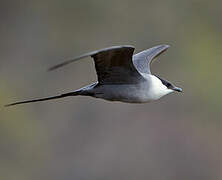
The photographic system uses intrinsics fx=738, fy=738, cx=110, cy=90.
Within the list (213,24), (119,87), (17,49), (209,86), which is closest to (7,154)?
(17,49)

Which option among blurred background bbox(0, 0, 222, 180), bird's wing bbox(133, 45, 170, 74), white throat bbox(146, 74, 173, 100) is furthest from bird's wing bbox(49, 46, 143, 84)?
blurred background bbox(0, 0, 222, 180)

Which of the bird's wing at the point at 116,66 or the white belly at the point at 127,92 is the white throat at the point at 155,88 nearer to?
the white belly at the point at 127,92

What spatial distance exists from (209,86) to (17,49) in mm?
3723

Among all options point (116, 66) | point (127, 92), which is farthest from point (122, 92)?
point (116, 66)

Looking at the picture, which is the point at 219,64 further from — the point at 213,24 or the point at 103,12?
the point at 103,12

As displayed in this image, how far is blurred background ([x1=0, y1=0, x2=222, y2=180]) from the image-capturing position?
457 inches

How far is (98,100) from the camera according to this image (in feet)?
40.3

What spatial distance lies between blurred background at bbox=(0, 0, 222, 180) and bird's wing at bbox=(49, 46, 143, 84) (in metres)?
5.43

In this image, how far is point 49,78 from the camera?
516 inches

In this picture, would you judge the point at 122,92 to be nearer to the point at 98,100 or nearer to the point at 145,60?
the point at 145,60

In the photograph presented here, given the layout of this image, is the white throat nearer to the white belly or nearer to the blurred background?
the white belly

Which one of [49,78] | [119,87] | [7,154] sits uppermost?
[119,87]

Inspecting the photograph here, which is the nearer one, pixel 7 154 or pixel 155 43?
pixel 7 154

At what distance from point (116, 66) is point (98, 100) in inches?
259
